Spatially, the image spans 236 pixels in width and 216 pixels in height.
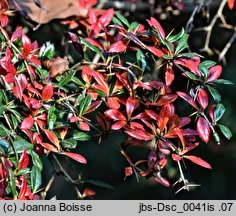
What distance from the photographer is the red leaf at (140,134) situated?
1070mm

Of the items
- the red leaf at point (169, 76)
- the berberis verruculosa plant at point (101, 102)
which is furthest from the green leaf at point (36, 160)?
the red leaf at point (169, 76)

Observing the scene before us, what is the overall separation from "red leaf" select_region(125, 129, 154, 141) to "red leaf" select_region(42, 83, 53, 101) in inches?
7.0

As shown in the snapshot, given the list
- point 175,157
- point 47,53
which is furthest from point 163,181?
point 47,53

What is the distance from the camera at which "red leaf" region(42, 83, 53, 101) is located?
1.09 m

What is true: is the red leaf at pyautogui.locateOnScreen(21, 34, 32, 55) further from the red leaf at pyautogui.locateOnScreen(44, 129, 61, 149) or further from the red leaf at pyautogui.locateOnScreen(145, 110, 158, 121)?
the red leaf at pyautogui.locateOnScreen(145, 110, 158, 121)

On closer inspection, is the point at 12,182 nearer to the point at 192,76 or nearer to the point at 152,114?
the point at 152,114

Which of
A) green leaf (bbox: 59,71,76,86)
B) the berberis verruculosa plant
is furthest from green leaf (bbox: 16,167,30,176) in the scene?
green leaf (bbox: 59,71,76,86)

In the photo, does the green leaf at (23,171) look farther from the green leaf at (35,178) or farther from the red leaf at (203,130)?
the red leaf at (203,130)

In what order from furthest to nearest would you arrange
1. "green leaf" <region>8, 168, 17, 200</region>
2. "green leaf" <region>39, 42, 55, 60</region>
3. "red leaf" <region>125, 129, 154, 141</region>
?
"green leaf" <region>39, 42, 55, 60</region>, "red leaf" <region>125, 129, 154, 141</region>, "green leaf" <region>8, 168, 17, 200</region>

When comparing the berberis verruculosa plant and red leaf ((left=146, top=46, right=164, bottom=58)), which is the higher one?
red leaf ((left=146, top=46, right=164, bottom=58))

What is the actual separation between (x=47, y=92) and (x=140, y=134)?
0.21 meters

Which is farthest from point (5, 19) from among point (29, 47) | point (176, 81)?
point (176, 81)

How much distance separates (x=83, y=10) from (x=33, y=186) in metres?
0.62

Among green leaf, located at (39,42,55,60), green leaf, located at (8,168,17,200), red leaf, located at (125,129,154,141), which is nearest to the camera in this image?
green leaf, located at (8,168,17,200)
